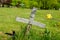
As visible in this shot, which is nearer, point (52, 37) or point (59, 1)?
point (52, 37)

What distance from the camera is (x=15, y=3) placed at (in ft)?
72.7

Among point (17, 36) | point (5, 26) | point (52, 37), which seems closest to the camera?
point (17, 36)

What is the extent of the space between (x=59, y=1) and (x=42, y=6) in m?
1.47

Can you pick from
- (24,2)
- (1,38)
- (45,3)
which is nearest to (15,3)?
(24,2)

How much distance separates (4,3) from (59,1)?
5167 mm

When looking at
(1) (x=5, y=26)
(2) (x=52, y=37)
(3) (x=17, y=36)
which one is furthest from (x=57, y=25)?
(3) (x=17, y=36)

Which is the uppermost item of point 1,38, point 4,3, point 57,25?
point 1,38

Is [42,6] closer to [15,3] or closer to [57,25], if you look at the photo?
[15,3]

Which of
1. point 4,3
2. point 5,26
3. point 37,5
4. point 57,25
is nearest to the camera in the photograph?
point 5,26

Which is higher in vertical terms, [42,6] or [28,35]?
[28,35]

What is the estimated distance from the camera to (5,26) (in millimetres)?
10156

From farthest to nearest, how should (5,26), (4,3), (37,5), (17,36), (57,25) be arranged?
(4,3) → (37,5) → (57,25) → (5,26) → (17,36)

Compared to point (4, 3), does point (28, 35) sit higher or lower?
higher

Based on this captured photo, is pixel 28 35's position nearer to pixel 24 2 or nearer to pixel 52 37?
pixel 52 37
